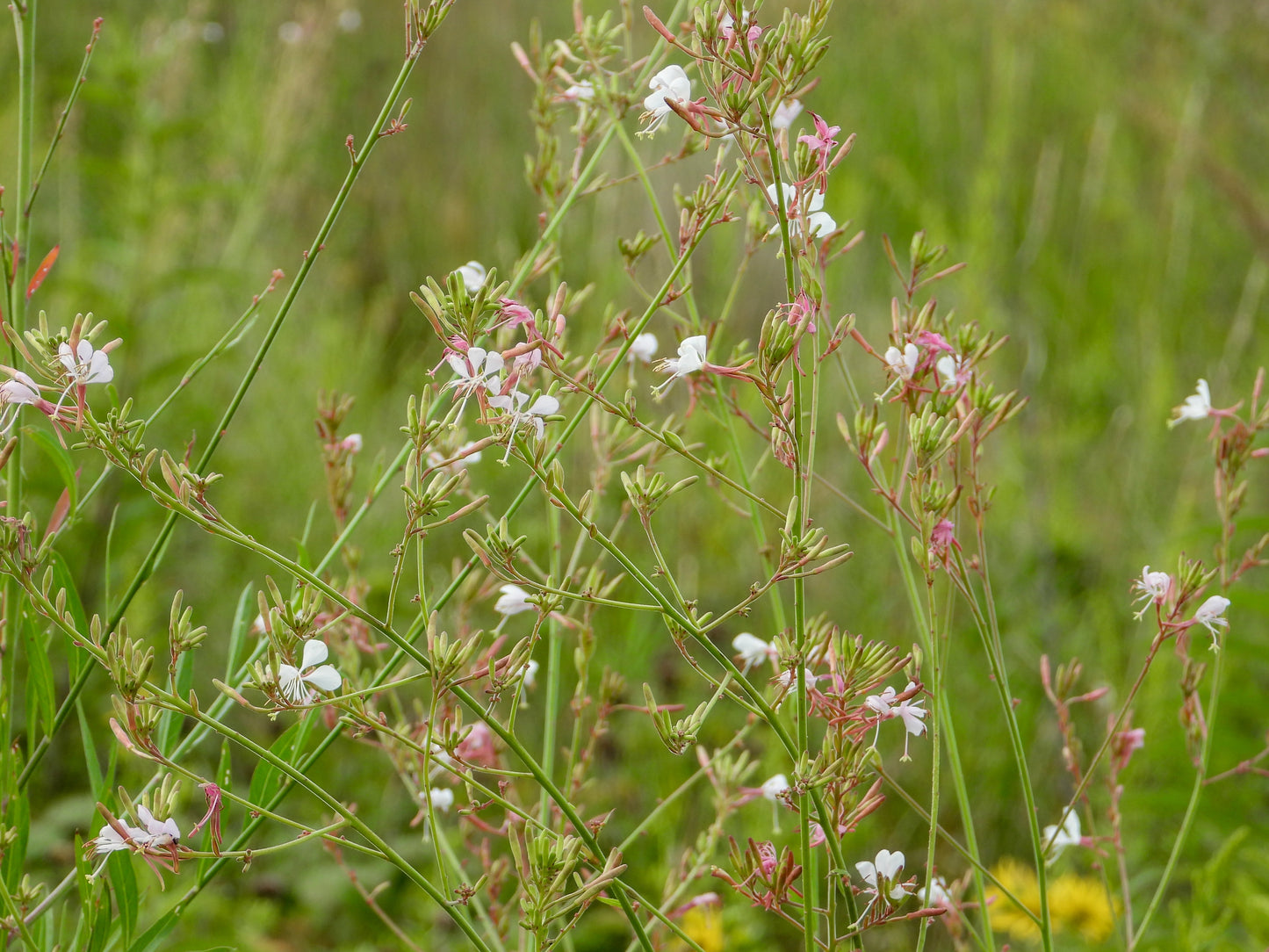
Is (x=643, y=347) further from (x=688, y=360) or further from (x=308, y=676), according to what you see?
(x=308, y=676)

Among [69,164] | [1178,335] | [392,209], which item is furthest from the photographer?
[392,209]

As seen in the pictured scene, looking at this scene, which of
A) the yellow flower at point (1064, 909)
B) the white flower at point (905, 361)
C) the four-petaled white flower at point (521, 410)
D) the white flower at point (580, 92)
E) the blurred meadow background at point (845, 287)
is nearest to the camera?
the four-petaled white flower at point (521, 410)

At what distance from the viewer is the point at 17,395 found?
484 mm

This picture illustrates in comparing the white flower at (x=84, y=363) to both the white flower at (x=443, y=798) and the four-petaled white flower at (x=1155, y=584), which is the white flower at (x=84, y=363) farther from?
the four-petaled white flower at (x=1155, y=584)

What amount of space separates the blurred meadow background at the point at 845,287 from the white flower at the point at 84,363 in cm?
17

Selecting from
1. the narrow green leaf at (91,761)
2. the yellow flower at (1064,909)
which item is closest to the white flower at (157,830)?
the narrow green leaf at (91,761)

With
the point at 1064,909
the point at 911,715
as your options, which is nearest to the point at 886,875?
the point at 911,715

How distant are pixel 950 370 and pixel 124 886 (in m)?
0.53

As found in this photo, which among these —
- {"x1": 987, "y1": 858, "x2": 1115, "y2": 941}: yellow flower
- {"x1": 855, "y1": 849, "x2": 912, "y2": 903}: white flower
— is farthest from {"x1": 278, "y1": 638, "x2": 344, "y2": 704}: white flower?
{"x1": 987, "y1": 858, "x2": 1115, "y2": 941}: yellow flower

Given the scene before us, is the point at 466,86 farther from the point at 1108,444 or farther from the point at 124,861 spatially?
the point at 124,861

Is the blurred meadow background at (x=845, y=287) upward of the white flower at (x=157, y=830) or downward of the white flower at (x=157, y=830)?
downward

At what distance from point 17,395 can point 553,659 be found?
0.37 m

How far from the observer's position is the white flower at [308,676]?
51cm

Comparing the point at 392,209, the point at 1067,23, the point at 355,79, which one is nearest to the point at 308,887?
the point at 392,209
